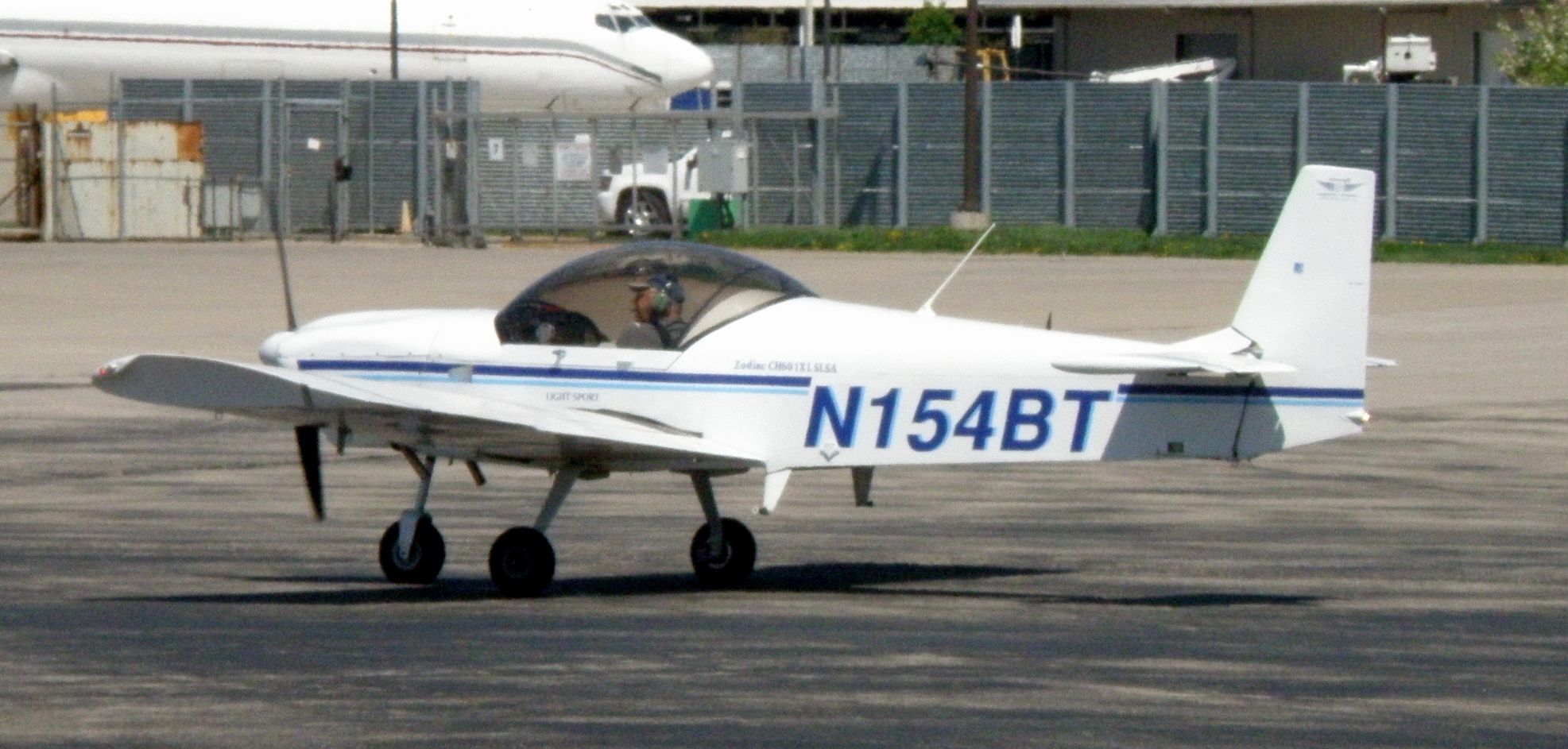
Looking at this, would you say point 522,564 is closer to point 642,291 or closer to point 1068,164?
point 642,291

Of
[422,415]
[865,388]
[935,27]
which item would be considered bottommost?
[422,415]

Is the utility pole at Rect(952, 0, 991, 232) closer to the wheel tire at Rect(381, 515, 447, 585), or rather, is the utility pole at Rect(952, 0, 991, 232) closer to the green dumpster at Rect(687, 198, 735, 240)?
the green dumpster at Rect(687, 198, 735, 240)

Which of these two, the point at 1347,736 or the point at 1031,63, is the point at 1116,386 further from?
the point at 1031,63

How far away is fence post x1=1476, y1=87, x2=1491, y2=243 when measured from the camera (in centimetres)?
4203

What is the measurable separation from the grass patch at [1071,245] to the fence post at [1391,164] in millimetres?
731

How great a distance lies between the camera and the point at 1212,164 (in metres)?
45.4

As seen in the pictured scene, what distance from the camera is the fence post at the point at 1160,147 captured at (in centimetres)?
4594

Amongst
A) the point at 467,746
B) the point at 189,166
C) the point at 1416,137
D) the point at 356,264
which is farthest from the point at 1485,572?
the point at 189,166

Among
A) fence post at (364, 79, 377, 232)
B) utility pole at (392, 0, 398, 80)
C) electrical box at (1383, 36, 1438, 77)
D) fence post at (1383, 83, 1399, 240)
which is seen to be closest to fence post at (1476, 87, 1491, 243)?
fence post at (1383, 83, 1399, 240)

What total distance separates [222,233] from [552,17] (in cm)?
837

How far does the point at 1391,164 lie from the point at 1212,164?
3.33m

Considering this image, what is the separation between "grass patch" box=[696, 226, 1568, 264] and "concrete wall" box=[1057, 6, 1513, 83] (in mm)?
21059

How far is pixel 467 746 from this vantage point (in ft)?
26.8

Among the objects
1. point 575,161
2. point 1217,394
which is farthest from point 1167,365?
point 575,161
